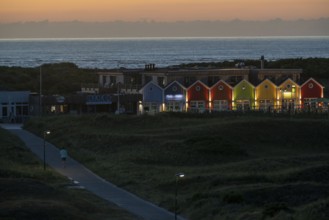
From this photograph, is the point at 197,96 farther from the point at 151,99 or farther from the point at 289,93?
the point at 289,93

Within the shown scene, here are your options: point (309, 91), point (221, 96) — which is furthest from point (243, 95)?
point (309, 91)

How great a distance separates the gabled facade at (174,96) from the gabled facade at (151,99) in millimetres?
459

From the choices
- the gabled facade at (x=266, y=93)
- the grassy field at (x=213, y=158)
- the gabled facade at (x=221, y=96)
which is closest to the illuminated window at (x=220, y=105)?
the gabled facade at (x=221, y=96)

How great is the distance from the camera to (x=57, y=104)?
205 feet

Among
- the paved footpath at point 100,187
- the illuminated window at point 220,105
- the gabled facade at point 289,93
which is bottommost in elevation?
the paved footpath at point 100,187

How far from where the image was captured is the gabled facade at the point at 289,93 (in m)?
59.2

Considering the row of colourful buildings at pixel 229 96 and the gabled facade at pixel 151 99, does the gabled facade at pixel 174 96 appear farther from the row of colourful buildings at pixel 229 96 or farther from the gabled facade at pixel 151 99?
the gabled facade at pixel 151 99

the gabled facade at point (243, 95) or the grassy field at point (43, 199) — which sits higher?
the gabled facade at point (243, 95)

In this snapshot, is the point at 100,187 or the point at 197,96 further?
the point at 197,96

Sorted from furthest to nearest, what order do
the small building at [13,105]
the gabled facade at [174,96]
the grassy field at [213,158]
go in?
A: 1. the small building at [13,105]
2. the gabled facade at [174,96]
3. the grassy field at [213,158]

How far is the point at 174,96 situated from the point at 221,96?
2995 millimetres

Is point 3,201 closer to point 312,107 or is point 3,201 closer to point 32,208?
point 32,208

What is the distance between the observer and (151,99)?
2343 inches

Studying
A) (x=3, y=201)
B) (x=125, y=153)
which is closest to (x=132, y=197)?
(x=3, y=201)
